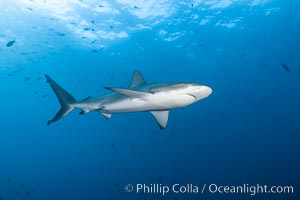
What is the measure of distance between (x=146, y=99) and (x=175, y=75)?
2721cm

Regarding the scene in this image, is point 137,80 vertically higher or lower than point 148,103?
higher

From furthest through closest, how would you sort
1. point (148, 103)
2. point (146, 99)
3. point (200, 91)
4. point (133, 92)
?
1. point (148, 103)
2. point (146, 99)
3. point (133, 92)
4. point (200, 91)

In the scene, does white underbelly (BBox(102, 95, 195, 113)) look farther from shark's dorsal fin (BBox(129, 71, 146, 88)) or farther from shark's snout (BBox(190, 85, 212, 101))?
shark's dorsal fin (BBox(129, 71, 146, 88))

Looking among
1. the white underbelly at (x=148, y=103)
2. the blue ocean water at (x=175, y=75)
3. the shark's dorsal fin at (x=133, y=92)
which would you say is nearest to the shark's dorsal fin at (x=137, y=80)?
the white underbelly at (x=148, y=103)

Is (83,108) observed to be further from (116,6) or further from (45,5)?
(45,5)

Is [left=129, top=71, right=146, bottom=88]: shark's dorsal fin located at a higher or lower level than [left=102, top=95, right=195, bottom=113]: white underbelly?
higher

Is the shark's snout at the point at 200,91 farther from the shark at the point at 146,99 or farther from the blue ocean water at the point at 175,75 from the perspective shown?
the blue ocean water at the point at 175,75

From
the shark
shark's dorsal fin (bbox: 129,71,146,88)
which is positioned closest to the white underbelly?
the shark

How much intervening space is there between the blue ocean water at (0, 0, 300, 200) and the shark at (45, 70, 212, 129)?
8770 mm

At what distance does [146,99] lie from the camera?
19.0ft

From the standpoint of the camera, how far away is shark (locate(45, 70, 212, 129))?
512 centimetres

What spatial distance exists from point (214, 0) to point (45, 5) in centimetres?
1247

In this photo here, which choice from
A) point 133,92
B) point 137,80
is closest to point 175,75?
point 137,80

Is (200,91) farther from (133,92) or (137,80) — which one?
(137,80)
